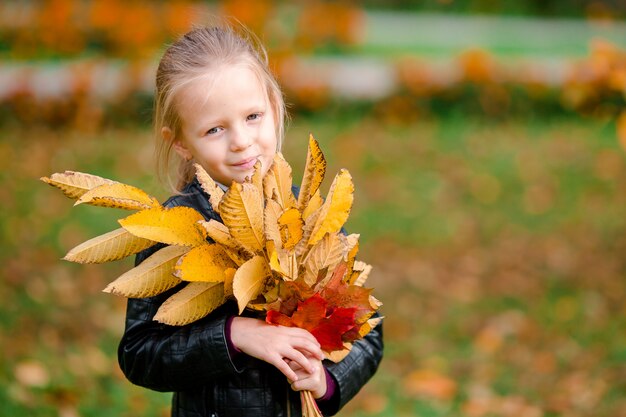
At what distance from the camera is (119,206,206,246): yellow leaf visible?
1703 millimetres

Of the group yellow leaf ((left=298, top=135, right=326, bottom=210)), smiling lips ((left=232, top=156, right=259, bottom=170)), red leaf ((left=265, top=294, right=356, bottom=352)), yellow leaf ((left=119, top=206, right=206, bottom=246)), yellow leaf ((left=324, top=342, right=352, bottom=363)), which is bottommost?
red leaf ((left=265, top=294, right=356, bottom=352))

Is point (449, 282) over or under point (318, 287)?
over

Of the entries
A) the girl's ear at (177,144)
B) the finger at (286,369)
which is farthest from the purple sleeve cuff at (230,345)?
the girl's ear at (177,144)

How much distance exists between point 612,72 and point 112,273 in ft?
10.3

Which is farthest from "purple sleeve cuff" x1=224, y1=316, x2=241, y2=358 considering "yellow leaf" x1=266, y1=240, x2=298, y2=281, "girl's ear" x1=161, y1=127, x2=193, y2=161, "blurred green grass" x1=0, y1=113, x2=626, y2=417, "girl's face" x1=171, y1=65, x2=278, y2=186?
"blurred green grass" x1=0, y1=113, x2=626, y2=417

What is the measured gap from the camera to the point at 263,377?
6.19ft

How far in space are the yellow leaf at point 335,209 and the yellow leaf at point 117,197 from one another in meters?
0.35

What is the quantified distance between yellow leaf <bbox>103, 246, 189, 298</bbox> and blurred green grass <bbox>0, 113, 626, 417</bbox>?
64 centimetres

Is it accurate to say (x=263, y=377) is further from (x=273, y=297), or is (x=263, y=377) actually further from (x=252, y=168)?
(x=252, y=168)

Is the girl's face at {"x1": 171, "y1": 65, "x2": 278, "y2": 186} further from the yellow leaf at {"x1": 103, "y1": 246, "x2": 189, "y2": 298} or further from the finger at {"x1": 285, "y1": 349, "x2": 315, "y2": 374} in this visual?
Answer: the finger at {"x1": 285, "y1": 349, "x2": 315, "y2": 374}

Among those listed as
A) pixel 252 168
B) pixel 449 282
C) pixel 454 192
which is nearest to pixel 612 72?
pixel 449 282

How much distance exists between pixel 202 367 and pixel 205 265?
258 mm

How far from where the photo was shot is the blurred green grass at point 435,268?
3887mm

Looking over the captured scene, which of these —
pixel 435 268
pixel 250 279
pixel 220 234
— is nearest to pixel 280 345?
pixel 250 279
